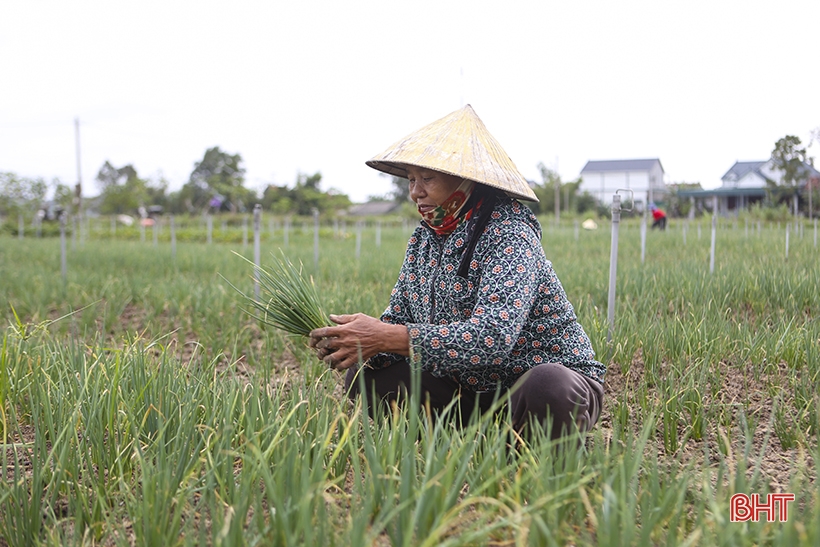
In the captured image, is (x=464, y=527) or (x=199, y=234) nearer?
(x=464, y=527)

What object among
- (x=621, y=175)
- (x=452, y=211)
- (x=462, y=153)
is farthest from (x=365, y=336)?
(x=621, y=175)

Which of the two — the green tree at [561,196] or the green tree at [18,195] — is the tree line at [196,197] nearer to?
the green tree at [18,195]

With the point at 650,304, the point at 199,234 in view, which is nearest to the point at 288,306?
the point at 650,304

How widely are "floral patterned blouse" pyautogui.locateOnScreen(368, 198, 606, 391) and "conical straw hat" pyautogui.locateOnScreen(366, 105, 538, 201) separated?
0.30 ft

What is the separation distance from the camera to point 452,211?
201 cm

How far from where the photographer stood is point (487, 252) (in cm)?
192

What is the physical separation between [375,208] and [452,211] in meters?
46.9

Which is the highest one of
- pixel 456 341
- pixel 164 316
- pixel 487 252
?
pixel 487 252

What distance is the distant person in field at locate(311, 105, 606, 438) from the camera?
1.76 meters

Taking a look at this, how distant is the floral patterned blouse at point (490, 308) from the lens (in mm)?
1751

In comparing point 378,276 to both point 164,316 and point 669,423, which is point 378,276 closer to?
point 164,316

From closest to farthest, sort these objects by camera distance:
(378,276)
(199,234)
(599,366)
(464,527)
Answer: (464,527) < (599,366) < (378,276) < (199,234)

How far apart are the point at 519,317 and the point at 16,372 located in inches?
62.4

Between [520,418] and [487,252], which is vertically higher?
[487,252]
